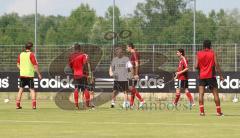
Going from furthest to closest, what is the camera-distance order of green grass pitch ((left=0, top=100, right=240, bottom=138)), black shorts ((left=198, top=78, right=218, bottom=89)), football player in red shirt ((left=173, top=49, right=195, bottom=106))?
football player in red shirt ((left=173, top=49, right=195, bottom=106)) → black shorts ((left=198, top=78, right=218, bottom=89)) → green grass pitch ((left=0, top=100, right=240, bottom=138))

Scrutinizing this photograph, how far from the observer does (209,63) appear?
2317cm

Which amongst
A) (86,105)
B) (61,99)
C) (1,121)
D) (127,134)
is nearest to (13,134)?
(127,134)

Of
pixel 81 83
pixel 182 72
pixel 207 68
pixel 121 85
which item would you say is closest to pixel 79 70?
pixel 81 83

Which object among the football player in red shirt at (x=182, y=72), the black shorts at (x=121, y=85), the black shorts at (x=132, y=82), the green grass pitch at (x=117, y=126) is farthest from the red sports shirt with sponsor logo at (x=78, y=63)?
the green grass pitch at (x=117, y=126)

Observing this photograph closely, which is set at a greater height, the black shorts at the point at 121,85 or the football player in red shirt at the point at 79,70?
the football player in red shirt at the point at 79,70

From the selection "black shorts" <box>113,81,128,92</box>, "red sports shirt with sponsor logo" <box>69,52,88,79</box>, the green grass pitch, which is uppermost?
"red sports shirt with sponsor logo" <box>69,52,88,79</box>

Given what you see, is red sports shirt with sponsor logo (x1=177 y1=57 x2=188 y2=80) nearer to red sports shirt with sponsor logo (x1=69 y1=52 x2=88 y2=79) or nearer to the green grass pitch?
red sports shirt with sponsor logo (x1=69 y1=52 x2=88 y2=79)

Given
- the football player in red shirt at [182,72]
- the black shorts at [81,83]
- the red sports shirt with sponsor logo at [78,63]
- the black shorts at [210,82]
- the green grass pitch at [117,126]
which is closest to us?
the green grass pitch at [117,126]

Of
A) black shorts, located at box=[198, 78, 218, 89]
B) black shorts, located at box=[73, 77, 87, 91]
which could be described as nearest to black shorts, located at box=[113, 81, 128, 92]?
black shorts, located at box=[73, 77, 87, 91]

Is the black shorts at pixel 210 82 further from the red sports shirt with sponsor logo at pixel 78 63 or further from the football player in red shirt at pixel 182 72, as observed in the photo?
the red sports shirt with sponsor logo at pixel 78 63

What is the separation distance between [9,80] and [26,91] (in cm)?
108

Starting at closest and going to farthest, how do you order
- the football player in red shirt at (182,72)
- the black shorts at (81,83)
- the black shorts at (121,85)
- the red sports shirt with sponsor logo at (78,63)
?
1. the red sports shirt with sponsor logo at (78,63)
2. the black shorts at (81,83)
3. the football player in red shirt at (182,72)
4. the black shorts at (121,85)

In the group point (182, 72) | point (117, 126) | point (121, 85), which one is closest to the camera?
point (117, 126)

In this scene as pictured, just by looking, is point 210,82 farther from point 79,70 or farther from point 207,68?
point 79,70
